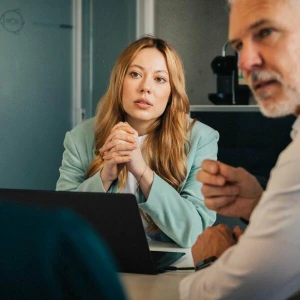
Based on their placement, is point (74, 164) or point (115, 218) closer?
point (115, 218)

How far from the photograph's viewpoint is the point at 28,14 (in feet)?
12.2

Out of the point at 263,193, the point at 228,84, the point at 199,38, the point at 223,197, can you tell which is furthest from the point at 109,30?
the point at 263,193

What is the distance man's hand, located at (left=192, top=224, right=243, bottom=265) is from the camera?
1420mm

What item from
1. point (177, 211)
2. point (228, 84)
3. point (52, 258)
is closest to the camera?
point (52, 258)

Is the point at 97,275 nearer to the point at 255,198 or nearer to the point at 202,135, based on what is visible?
the point at 255,198

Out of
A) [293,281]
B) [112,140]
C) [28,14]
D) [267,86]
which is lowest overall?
[293,281]

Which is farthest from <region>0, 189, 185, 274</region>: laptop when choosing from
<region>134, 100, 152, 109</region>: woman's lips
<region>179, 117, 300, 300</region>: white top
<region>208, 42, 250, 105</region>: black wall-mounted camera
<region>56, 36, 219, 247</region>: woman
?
<region>208, 42, 250, 105</region>: black wall-mounted camera

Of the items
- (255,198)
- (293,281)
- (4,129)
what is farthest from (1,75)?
(293,281)

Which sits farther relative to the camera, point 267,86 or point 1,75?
point 1,75

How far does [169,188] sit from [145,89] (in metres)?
0.42

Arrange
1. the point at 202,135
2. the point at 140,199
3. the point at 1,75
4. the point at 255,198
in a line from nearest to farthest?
the point at 255,198
the point at 140,199
the point at 202,135
the point at 1,75

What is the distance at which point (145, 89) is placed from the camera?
2.21 meters

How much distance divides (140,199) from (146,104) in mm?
335

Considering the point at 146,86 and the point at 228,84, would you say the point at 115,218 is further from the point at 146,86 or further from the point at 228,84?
the point at 228,84
